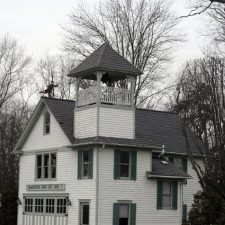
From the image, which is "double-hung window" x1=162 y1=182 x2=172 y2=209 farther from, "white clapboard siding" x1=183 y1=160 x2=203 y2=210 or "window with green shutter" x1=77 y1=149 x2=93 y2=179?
"window with green shutter" x1=77 y1=149 x2=93 y2=179

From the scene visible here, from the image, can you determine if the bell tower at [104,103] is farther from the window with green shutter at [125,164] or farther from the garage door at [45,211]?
the garage door at [45,211]

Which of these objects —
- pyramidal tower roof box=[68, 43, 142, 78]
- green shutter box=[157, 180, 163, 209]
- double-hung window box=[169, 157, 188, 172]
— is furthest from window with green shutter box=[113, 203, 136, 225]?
pyramidal tower roof box=[68, 43, 142, 78]

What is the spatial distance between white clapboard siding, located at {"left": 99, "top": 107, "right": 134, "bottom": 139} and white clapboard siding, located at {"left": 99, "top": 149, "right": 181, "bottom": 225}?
111 centimetres

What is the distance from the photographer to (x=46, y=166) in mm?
39156

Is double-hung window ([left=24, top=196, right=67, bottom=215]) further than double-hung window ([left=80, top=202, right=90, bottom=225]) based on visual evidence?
Yes

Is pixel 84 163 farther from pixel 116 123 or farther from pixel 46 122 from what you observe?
pixel 46 122

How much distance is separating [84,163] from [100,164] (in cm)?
132

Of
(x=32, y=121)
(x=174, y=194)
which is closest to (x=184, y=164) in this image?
(x=174, y=194)

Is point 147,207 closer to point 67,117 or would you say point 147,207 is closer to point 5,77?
point 67,117

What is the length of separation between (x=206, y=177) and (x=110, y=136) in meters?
22.6

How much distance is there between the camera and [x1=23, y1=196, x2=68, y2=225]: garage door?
122 feet

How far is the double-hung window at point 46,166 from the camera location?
127 ft

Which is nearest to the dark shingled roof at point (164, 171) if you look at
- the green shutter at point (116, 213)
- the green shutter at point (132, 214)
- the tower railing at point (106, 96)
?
the green shutter at point (132, 214)

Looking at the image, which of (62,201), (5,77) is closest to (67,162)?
(62,201)
